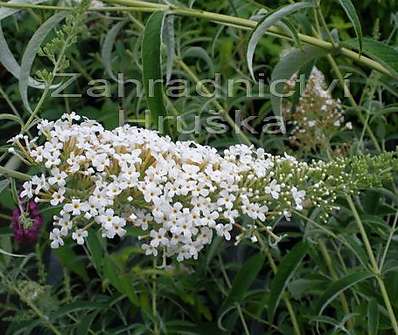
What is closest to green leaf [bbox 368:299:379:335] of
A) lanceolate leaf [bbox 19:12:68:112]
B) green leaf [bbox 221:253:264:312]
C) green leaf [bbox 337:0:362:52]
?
green leaf [bbox 221:253:264:312]

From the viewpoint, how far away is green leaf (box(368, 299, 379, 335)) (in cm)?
153

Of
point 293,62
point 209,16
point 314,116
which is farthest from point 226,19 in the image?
→ point 314,116

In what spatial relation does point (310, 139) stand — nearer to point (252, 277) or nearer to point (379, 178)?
point (252, 277)

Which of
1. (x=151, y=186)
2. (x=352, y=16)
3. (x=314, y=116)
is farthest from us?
(x=314, y=116)

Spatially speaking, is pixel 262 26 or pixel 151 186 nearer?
pixel 151 186

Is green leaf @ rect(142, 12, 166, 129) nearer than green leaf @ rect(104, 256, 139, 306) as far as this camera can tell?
Yes

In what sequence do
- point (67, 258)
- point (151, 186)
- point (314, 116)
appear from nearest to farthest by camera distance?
point (151, 186), point (314, 116), point (67, 258)

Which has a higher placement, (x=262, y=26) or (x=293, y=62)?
(x=262, y=26)

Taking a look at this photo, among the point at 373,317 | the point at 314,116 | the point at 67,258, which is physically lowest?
the point at 67,258

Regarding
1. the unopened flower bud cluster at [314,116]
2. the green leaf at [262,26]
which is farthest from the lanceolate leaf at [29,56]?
the unopened flower bud cluster at [314,116]

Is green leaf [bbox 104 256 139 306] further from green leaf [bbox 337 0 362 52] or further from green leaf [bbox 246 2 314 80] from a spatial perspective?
green leaf [bbox 337 0 362 52]

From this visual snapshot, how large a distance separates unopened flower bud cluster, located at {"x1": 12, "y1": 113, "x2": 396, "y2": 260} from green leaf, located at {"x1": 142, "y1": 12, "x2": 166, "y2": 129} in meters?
0.19

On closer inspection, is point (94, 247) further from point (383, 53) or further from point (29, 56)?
point (383, 53)

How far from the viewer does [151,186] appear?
1061mm
